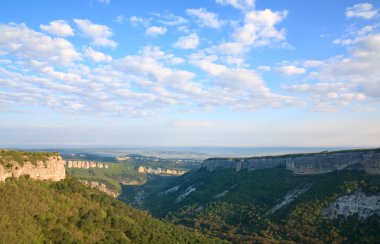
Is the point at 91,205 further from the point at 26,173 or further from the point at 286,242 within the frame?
the point at 286,242

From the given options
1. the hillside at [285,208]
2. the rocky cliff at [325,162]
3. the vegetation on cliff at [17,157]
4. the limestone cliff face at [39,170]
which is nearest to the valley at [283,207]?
the hillside at [285,208]

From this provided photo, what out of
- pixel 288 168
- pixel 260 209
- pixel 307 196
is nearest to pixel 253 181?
pixel 288 168

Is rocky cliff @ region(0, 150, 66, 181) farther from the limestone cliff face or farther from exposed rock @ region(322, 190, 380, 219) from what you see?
exposed rock @ region(322, 190, 380, 219)

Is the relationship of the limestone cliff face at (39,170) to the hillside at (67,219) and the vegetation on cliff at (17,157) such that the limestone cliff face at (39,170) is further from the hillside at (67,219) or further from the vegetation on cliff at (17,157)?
the hillside at (67,219)

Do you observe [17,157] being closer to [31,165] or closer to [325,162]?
[31,165]

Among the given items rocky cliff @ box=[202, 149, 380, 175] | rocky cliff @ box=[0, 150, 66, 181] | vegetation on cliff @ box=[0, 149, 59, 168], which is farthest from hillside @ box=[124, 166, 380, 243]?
vegetation on cliff @ box=[0, 149, 59, 168]

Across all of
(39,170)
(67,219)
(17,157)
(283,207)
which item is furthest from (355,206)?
(17,157)
